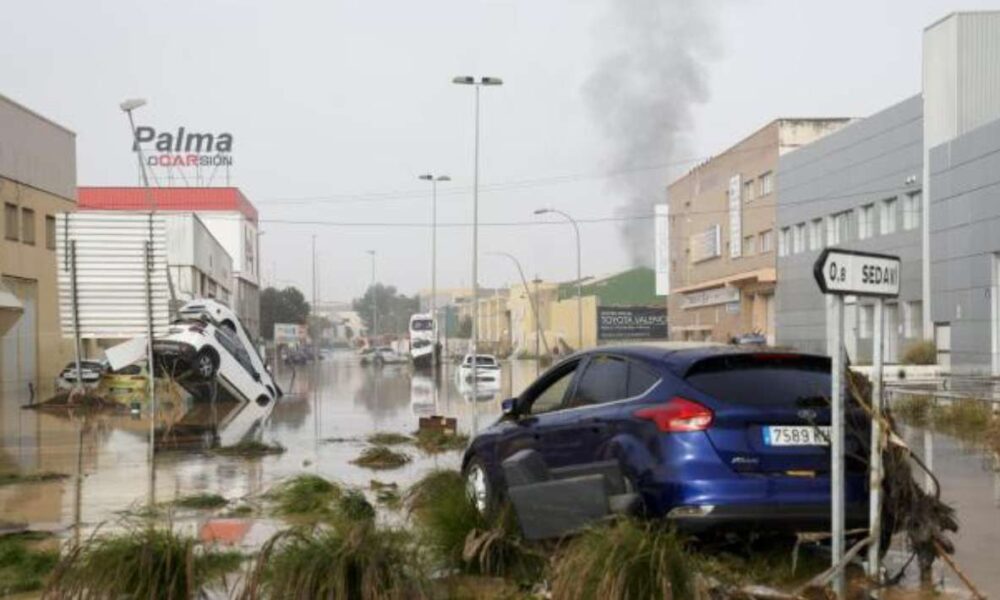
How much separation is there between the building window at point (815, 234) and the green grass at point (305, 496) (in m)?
48.8

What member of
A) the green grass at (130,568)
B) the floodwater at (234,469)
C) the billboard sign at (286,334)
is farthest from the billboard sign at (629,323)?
the green grass at (130,568)

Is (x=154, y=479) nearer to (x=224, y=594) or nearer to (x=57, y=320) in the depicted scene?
(x=224, y=594)

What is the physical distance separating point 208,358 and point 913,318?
30.7 m

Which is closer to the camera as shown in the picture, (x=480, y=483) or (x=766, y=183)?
(x=480, y=483)

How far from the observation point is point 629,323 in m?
80.6

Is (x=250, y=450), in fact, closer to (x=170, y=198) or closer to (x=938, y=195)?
(x=938, y=195)

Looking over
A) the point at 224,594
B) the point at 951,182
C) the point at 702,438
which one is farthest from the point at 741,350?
the point at 951,182

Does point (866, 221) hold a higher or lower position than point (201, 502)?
higher

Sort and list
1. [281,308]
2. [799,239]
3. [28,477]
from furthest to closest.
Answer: [281,308] → [799,239] → [28,477]

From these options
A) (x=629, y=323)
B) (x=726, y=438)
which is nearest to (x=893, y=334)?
(x=629, y=323)

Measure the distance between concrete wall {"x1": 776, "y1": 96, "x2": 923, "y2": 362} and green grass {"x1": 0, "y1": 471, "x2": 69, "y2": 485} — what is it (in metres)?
31.9

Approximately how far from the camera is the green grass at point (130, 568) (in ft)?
16.6

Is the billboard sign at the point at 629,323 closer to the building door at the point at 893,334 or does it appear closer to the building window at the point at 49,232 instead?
the building door at the point at 893,334

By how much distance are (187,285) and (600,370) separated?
4546 centimetres
